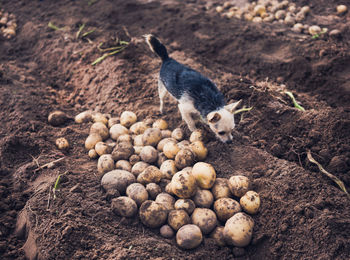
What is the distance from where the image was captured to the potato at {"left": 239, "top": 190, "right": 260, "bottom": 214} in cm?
290

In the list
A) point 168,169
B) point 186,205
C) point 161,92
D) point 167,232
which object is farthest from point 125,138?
point 167,232

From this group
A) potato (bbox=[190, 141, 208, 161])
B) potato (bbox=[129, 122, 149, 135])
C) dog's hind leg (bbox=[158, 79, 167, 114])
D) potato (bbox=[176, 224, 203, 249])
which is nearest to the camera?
potato (bbox=[176, 224, 203, 249])

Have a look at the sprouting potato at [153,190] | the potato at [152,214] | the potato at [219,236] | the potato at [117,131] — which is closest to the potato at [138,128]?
the potato at [117,131]

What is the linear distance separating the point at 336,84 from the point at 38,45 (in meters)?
6.17

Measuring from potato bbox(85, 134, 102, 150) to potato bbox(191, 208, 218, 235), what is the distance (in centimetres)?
175

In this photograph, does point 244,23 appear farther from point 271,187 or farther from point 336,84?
point 271,187

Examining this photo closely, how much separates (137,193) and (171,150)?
2.33 feet

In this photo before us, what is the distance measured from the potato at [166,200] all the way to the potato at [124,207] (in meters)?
0.28

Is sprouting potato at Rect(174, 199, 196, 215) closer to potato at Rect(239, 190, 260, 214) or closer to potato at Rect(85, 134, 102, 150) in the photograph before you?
potato at Rect(239, 190, 260, 214)

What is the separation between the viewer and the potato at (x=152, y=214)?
2782mm

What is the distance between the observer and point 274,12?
684 centimetres

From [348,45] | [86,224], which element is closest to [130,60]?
[86,224]

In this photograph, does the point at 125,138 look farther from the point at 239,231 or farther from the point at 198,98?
the point at 239,231

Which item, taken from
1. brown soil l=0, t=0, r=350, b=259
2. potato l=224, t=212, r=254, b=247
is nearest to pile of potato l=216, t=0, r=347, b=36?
brown soil l=0, t=0, r=350, b=259
